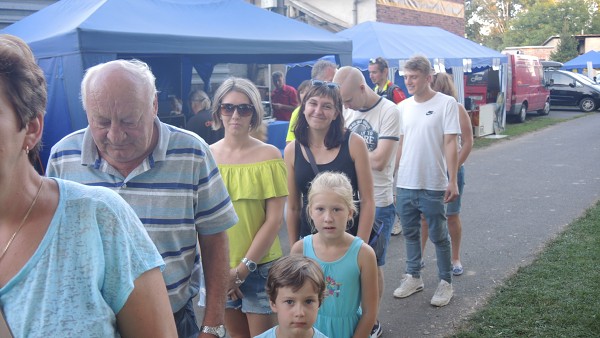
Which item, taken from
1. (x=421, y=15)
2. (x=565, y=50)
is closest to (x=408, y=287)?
(x=421, y=15)

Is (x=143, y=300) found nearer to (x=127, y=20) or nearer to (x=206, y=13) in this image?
(x=127, y=20)

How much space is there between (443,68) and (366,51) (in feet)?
6.72

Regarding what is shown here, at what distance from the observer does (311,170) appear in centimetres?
342

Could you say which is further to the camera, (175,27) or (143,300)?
(175,27)

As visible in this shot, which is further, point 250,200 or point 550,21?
point 550,21

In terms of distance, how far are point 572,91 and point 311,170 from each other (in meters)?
24.9

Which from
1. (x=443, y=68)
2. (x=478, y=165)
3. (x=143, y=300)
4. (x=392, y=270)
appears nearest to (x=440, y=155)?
(x=392, y=270)

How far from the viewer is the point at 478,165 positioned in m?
12.1

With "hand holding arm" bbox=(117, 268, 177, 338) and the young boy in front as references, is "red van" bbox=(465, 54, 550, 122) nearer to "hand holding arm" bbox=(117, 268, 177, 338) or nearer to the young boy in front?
the young boy in front

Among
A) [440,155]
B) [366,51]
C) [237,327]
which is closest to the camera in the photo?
[237,327]

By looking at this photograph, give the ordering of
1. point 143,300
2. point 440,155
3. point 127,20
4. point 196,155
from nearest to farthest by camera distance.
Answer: point 143,300 < point 196,155 < point 440,155 < point 127,20

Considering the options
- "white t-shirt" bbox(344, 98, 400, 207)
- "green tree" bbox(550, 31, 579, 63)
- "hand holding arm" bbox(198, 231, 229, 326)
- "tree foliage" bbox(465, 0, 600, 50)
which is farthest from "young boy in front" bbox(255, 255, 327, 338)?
"tree foliage" bbox(465, 0, 600, 50)

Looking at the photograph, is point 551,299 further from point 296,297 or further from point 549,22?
point 549,22

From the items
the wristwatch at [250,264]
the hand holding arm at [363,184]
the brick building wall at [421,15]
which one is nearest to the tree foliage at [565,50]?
the brick building wall at [421,15]
